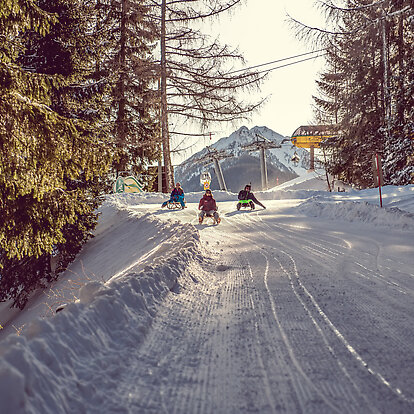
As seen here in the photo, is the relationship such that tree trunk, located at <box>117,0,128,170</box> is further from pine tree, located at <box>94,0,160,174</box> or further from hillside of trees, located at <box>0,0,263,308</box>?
hillside of trees, located at <box>0,0,263,308</box>

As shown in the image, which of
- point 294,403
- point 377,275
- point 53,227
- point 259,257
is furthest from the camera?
point 53,227

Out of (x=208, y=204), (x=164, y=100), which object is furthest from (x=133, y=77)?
(x=208, y=204)

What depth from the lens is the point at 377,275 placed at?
418cm

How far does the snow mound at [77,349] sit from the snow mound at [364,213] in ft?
22.7

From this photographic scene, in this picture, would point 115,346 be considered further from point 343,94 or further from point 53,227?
point 343,94

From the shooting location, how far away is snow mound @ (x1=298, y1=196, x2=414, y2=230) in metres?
7.79

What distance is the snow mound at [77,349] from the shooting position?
162cm

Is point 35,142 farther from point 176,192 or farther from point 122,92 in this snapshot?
point 122,92

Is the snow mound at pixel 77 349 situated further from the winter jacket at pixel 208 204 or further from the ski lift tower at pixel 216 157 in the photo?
the ski lift tower at pixel 216 157

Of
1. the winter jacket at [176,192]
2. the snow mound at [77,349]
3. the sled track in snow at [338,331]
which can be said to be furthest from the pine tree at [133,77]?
the snow mound at [77,349]

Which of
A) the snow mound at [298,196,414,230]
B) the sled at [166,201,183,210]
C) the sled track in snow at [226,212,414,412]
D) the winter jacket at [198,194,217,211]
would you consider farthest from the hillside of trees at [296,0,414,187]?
the sled track in snow at [226,212,414,412]

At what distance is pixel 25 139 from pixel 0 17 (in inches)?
81.4

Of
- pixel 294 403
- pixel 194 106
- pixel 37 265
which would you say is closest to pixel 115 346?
pixel 294 403

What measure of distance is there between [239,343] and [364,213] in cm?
839
